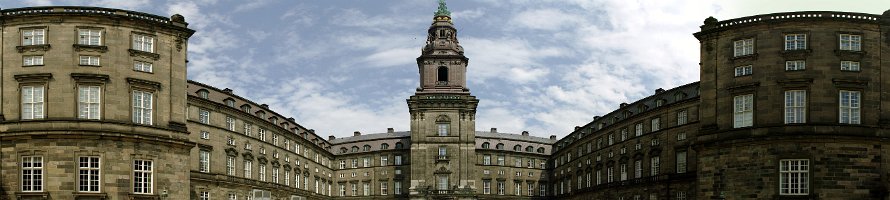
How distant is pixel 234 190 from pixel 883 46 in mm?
61014

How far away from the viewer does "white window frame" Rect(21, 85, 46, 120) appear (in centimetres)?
5941

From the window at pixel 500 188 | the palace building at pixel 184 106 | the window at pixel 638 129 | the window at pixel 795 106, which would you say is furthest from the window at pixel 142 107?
the window at pixel 500 188

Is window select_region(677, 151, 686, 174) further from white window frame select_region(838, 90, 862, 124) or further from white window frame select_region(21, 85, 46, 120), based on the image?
white window frame select_region(21, 85, 46, 120)

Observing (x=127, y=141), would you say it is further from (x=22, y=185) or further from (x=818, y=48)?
(x=818, y=48)

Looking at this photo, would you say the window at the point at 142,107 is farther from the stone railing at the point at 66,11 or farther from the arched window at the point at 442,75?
the arched window at the point at 442,75

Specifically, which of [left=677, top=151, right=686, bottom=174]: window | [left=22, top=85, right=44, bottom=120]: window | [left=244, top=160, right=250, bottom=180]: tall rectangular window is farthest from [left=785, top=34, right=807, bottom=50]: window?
[left=244, top=160, right=250, bottom=180]: tall rectangular window

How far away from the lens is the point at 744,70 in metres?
61.9

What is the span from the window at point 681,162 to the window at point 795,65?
3151 cm

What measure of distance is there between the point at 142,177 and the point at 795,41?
→ 131 ft

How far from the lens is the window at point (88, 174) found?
2318 inches

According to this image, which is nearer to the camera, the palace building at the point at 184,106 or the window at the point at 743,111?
the palace building at the point at 184,106

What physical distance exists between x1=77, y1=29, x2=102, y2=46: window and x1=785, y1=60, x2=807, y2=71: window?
1622 inches

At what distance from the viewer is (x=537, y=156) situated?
146 m

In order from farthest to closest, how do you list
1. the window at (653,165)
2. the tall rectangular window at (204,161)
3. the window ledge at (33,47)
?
the window at (653,165) < the tall rectangular window at (204,161) < the window ledge at (33,47)
